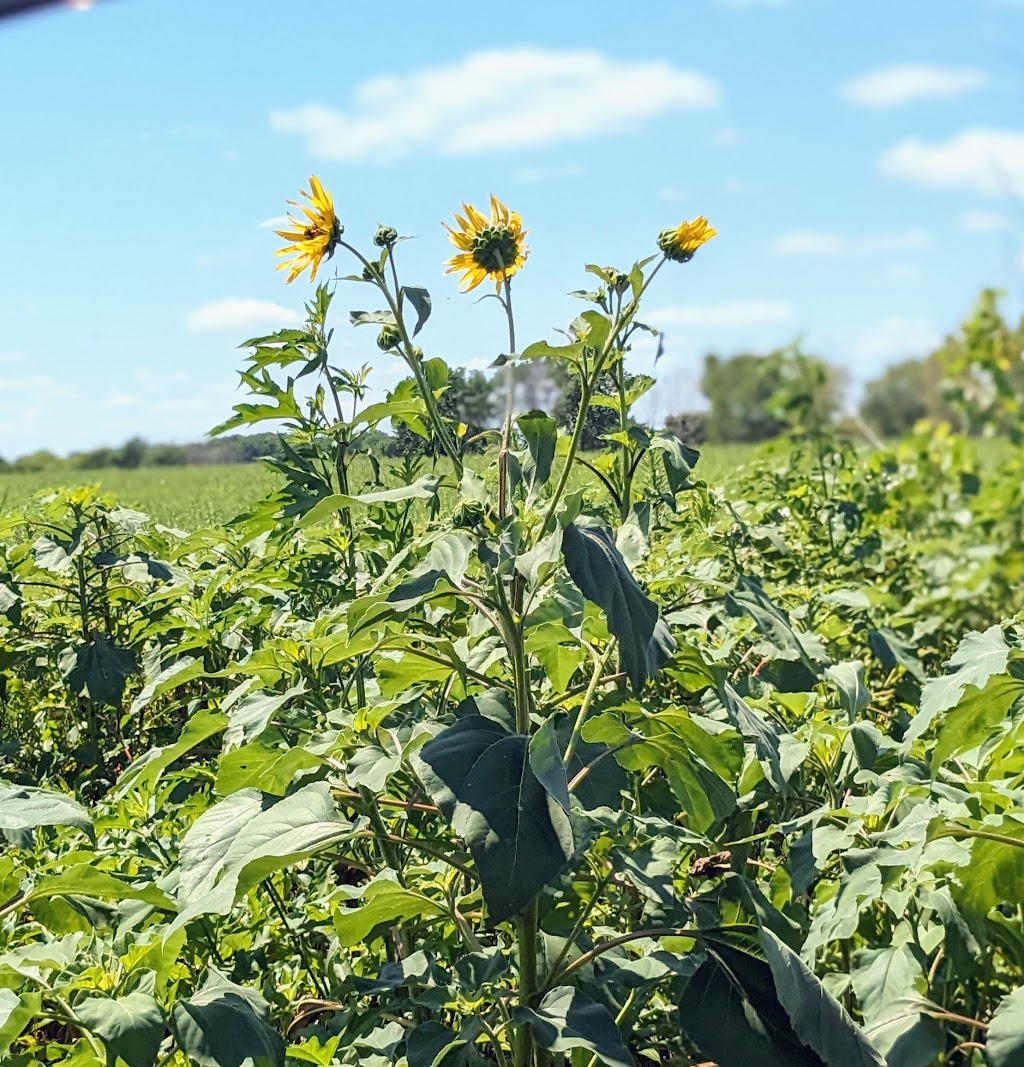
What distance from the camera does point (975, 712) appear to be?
5.24 ft

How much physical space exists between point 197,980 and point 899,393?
139 cm

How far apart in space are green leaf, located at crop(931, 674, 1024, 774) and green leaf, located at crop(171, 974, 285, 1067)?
94 cm

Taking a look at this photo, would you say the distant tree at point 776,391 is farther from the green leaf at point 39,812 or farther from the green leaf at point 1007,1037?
the green leaf at point 39,812

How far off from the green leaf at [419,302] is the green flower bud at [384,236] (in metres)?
0.10

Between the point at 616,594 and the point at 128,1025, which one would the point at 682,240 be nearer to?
the point at 616,594

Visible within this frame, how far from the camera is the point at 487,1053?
2068mm

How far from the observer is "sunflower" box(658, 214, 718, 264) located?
1.67m

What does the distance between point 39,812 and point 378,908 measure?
44 centimetres

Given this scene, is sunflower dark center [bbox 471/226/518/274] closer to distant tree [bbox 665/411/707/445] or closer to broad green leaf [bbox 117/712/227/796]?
broad green leaf [bbox 117/712/227/796]

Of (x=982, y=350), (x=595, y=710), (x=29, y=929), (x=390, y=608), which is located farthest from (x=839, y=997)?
(x=29, y=929)

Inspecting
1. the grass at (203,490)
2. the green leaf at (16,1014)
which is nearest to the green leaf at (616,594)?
the green leaf at (16,1014)

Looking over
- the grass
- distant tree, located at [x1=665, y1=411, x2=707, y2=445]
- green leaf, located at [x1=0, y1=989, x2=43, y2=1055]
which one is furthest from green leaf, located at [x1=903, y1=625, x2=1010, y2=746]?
the grass

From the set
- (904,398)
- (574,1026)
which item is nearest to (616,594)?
(904,398)

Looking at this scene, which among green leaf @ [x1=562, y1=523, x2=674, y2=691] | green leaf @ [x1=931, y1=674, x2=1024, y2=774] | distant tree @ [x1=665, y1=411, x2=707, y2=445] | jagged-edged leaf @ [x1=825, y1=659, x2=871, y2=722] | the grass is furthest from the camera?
the grass
